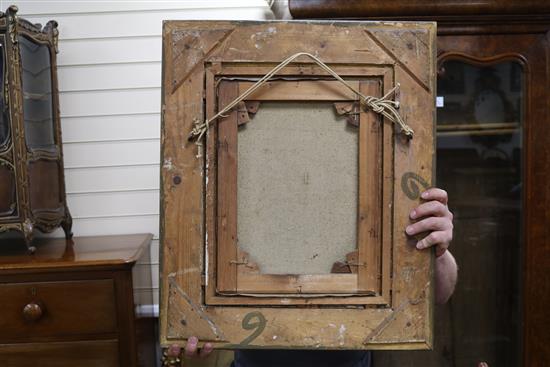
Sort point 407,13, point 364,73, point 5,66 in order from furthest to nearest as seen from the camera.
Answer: point 5,66, point 407,13, point 364,73

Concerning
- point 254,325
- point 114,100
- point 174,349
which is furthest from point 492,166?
point 114,100

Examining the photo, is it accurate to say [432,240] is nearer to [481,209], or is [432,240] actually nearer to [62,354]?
[481,209]

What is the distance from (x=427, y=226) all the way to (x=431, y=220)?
0.04 ft

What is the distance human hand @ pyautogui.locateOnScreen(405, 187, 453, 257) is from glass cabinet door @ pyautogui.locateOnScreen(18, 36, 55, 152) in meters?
1.09

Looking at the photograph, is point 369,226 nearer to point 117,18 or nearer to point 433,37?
point 433,37

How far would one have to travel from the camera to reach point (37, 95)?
1.44 meters

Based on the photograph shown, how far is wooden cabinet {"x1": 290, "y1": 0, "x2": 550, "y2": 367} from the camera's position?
1218mm

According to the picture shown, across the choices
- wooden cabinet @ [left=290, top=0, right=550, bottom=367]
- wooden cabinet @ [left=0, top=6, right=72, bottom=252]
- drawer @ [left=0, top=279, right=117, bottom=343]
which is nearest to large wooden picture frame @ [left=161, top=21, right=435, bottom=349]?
wooden cabinet @ [left=290, top=0, right=550, bottom=367]

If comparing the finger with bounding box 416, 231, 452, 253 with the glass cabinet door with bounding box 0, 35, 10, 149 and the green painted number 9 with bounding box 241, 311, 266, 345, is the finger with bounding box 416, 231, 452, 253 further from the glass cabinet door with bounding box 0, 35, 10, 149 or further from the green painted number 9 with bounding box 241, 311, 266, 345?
the glass cabinet door with bounding box 0, 35, 10, 149

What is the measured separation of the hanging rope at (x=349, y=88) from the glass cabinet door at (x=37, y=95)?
30.8 inches

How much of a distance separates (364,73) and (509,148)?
690mm

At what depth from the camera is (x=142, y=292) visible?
4.82 ft

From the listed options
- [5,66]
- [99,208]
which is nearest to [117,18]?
[5,66]

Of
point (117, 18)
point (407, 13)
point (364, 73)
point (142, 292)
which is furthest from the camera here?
point (117, 18)
